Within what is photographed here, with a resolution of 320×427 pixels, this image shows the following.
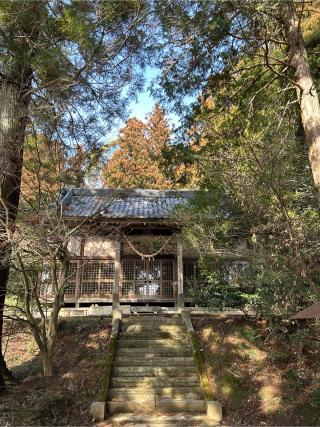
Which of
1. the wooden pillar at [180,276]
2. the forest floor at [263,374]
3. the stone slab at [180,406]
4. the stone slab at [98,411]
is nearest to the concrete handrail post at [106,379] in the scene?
the stone slab at [98,411]

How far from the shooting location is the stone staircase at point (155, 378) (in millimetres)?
6992

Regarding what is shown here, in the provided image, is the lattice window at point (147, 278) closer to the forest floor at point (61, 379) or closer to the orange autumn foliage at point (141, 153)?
the forest floor at point (61, 379)

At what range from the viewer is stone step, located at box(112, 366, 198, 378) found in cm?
821

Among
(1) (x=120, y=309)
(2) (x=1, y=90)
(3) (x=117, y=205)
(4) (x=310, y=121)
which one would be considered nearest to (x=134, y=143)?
Answer: (3) (x=117, y=205)

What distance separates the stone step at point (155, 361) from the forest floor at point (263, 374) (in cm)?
56

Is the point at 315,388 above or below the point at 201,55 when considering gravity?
below

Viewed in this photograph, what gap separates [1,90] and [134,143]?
17.5 metres

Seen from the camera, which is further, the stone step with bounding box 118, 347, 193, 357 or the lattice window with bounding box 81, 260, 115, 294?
the lattice window with bounding box 81, 260, 115, 294

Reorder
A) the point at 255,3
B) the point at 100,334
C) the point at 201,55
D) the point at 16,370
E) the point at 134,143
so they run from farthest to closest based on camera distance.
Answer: the point at 134,143, the point at 100,334, the point at 16,370, the point at 201,55, the point at 255,3

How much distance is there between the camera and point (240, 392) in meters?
7.83

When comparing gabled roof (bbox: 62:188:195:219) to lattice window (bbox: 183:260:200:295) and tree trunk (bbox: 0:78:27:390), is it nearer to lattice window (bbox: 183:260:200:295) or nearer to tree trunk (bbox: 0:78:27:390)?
lattice window (bbox: 183:260:200:295)

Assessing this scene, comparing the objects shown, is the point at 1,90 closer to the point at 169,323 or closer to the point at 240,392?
the point at 169,323

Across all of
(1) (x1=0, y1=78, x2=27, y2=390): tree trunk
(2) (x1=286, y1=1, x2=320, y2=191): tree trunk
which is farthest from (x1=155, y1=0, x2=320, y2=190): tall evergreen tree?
(1) (x1=0, y1=78, x2=27, y2=390): tree trunk

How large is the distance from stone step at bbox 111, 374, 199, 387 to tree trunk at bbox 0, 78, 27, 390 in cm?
237
